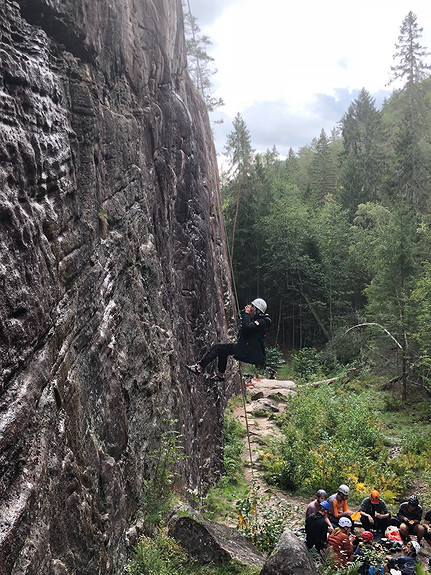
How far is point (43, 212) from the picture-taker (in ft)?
12.9

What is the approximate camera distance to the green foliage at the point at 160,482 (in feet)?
20.4

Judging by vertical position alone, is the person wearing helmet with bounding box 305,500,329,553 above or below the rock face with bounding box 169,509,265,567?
below

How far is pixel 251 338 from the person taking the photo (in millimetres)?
8398

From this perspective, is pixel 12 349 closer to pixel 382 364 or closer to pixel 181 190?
pixel 181 190

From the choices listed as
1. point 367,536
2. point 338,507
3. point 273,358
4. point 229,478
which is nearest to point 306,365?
point 273,358

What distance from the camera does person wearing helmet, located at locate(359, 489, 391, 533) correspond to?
8.91 m

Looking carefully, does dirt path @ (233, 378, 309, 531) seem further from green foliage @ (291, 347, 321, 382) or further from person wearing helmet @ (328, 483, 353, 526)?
green foliage @ (291, 347, 321, 382)

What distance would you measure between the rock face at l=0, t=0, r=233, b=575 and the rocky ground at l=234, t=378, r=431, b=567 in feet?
9.84

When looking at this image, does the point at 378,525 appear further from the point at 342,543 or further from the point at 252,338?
the point at 252,338

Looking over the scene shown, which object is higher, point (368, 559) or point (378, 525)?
point (368, 559)

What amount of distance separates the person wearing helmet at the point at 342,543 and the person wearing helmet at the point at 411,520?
2106 mm

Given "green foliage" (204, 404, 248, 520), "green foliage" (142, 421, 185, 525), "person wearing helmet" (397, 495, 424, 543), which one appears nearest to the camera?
"green foliage" (142, 421, 185, 525)

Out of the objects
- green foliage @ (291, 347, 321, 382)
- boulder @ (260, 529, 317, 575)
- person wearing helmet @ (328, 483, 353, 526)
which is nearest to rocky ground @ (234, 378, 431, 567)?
person wearing helmet @ (328, 483, 353, 526)

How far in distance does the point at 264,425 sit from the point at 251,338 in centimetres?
928
